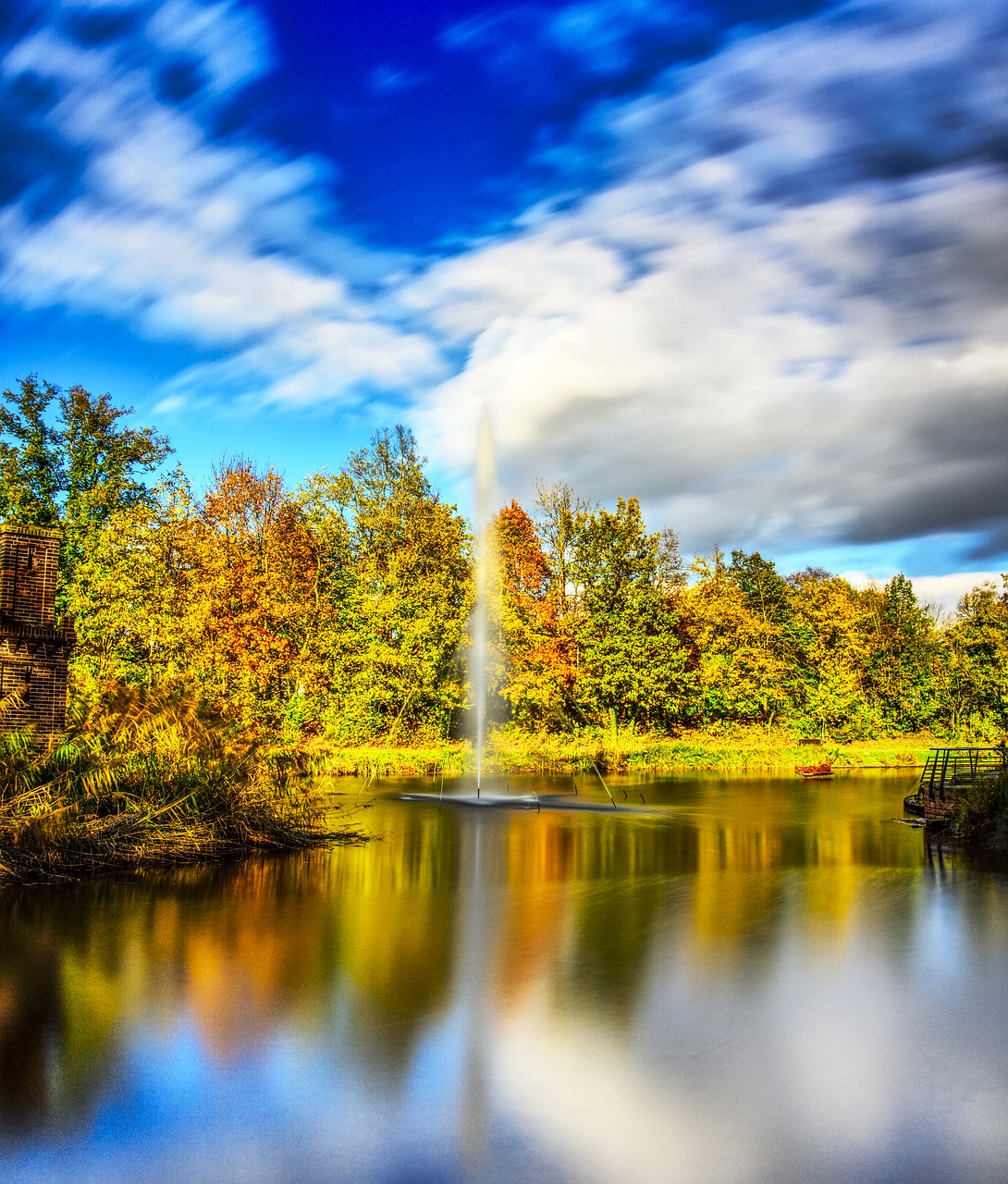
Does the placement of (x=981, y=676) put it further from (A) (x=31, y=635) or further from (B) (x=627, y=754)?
(A) (x=31, y=635)

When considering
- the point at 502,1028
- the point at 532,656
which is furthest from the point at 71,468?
the point at 502,1028

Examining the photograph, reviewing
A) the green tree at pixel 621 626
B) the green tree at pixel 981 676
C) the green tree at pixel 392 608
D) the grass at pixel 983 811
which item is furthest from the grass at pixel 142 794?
the green tree at pixel 981 676

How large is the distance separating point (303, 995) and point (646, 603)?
3751cm

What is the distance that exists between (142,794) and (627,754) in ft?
91.1

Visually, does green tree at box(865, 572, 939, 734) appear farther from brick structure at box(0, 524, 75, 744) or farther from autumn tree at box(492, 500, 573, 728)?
brick structure at box(0, 524, 75, 744)

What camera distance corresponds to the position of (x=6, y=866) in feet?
38.3

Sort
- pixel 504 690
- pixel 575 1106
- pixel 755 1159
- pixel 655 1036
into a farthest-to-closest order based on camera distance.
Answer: pixel 504 690
pixel 655 1036
pixel 575 1106
pixel 755 1159

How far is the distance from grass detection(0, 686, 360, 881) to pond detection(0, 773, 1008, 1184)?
654 millimetres

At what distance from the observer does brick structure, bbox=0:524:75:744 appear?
45.6 ft

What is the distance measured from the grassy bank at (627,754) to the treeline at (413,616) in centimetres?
229

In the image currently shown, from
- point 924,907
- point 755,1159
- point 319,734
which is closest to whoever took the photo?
point 755,1159

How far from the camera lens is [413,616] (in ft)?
133

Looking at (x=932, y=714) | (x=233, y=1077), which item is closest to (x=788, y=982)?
(x=233, y=1077)

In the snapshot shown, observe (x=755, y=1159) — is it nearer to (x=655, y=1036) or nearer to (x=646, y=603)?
(x=655, y=1036)
